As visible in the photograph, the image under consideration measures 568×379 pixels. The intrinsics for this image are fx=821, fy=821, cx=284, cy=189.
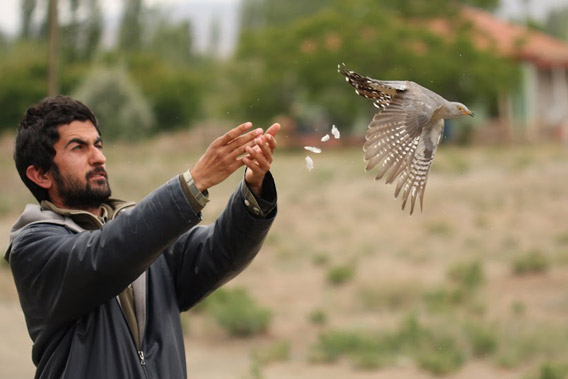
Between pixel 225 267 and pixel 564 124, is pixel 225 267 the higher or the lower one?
the lower one

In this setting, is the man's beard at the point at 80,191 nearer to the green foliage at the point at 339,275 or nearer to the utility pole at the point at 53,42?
the green foliage at the point at 339,275

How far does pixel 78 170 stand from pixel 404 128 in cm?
107

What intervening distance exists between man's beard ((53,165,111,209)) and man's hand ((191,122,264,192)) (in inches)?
15.5

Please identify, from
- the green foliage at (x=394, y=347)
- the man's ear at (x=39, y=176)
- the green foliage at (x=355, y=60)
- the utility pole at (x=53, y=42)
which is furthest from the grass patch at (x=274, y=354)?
the green foliage at (x=355, y=60)

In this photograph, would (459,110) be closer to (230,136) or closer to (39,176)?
(230,136)

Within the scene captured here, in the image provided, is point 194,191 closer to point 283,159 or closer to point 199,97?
point 283,159

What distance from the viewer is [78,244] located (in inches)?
96.0

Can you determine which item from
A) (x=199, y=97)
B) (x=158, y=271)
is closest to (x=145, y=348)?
(x=158, y=271)

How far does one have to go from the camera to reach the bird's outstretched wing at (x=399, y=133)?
2.64 m

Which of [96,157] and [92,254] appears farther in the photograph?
[96,157]

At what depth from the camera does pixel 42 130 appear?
2654 mm

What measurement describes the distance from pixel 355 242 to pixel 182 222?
41.2 feet

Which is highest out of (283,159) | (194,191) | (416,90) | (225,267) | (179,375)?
(283,159)

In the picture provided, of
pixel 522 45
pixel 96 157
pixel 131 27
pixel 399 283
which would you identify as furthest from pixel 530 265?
pixel 131 27
